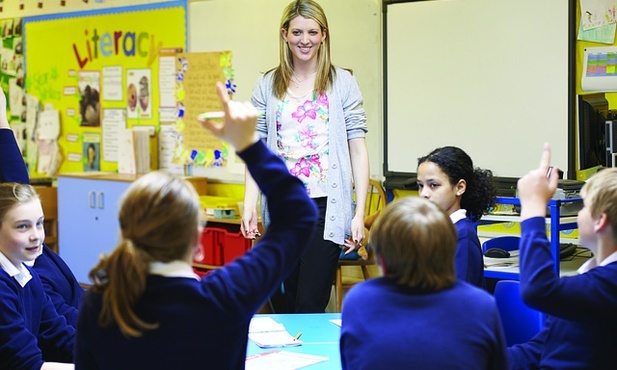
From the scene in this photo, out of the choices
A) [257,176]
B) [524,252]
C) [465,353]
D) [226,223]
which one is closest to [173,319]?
[257,176]

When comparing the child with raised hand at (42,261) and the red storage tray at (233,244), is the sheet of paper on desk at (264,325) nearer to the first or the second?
the child with raised hand at (42,261)

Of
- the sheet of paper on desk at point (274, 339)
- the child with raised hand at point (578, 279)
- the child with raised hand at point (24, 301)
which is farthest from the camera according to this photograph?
the sheet of paper on desk at point (274, 339)

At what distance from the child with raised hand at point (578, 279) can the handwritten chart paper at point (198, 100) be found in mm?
4225

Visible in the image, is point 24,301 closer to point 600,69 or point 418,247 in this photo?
point 418,247

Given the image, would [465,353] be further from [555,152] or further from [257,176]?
[555,152]

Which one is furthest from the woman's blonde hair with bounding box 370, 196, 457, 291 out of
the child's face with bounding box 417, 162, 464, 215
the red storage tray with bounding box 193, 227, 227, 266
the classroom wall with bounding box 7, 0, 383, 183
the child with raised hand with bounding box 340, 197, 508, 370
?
the red storage tray with bounding box 193, 227, 227, 266

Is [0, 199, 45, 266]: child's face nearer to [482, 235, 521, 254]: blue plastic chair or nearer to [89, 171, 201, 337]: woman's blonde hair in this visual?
[89, 171, 201, 337]: woman's blonde hair

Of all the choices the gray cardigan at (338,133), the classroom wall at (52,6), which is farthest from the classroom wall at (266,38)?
the gray cardigan at (338,133)

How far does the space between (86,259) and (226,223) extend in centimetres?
153

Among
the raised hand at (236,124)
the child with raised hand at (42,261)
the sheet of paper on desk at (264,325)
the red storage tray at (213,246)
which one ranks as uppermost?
the raised hand at (236,124)

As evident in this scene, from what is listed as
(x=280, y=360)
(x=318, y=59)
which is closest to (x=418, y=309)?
(x=280, y=360)

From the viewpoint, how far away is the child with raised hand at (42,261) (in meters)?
2.48

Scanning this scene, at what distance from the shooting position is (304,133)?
Result: 124 inches

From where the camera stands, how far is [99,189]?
6.31 meters
